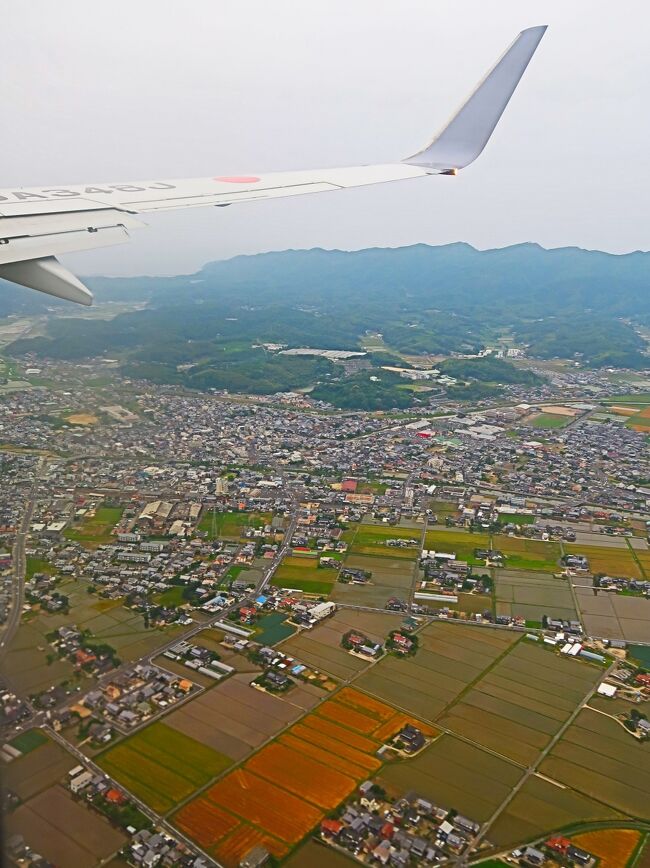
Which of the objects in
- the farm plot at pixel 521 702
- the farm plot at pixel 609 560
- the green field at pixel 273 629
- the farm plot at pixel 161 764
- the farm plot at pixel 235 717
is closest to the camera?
the farm plot at pixel 161 764

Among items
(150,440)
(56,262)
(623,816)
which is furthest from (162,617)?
(150,440)

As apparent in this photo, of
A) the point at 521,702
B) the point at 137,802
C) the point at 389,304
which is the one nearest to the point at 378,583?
the point at 521,702

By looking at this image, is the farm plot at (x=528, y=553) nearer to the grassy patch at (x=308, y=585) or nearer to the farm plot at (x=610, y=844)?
the grassy patch at (x=308, y=585)

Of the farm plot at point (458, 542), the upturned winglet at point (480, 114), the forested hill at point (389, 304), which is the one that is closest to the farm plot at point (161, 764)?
the upturned winglet at point (480, 114)

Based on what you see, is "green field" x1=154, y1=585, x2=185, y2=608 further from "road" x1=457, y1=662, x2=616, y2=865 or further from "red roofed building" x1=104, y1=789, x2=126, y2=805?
"road" x1=457, y1=662, x2=616, y2=865

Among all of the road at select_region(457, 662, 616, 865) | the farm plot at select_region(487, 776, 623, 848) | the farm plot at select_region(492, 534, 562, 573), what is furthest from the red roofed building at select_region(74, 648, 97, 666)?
the farm plot at select_region(492, 534, 562, 573)

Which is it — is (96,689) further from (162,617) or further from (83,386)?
(83,386)
